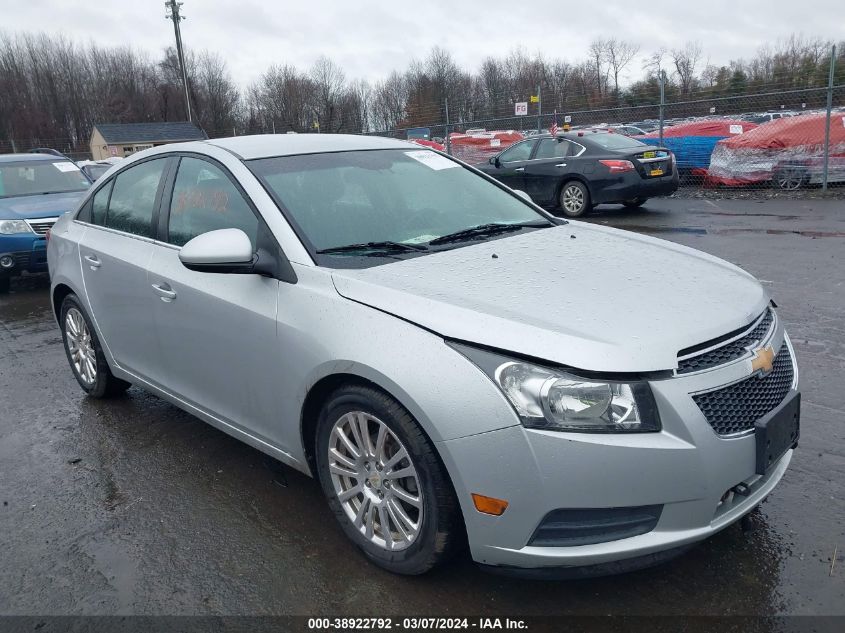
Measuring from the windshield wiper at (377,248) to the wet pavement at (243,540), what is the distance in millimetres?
1205

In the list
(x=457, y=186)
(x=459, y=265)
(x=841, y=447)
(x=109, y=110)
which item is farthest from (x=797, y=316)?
(x=109, y=110)

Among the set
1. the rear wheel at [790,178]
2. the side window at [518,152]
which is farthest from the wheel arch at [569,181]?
the rear wheel at [790,178]

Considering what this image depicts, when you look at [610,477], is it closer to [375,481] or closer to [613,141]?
[375,481]

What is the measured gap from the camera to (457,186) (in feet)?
12.9

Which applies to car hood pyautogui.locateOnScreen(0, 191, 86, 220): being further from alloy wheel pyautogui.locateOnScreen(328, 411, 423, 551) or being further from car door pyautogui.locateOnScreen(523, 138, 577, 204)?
car door pyautogui.locateOnScreen(523, 138, 577, 204)

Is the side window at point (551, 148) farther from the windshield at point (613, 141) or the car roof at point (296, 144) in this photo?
the car roof at point (296, 144)

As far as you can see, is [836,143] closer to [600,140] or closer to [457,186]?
[600,140]

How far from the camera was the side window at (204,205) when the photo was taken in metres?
3.33

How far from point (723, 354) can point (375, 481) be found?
133 cm

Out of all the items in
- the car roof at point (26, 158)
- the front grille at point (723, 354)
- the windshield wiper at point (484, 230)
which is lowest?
the front grille at point (723, 354)

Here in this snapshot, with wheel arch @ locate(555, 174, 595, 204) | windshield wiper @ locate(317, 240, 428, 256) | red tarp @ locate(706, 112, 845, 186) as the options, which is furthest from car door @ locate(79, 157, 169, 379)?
red tarp @ locate(706, 112, 845, 186)

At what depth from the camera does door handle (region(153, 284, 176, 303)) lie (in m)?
3.56

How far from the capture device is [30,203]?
30.0 feet

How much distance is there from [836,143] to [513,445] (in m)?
14.6
